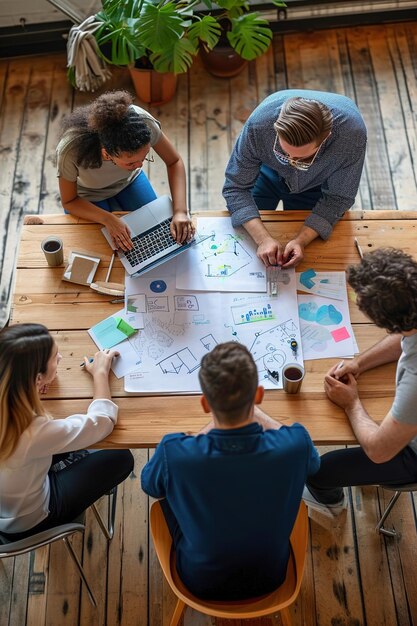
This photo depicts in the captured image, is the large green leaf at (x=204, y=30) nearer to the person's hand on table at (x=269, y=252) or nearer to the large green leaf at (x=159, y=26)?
the large green leaf at (x=159, y=26)

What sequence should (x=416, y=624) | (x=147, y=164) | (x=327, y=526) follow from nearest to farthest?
(x=416, y=624), (x=327, y=526), (x=147, y=164)

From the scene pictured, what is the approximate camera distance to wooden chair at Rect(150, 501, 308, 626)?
5.48 ft

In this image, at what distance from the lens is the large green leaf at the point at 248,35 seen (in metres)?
3.27

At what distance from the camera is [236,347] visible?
1.65m

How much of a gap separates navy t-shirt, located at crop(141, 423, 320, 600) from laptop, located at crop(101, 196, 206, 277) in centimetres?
76

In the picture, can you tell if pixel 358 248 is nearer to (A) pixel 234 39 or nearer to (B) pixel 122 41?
(A) pixel 234 39

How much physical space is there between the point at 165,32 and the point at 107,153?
1.10 m

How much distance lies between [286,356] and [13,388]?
838mm

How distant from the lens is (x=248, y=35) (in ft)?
10.8

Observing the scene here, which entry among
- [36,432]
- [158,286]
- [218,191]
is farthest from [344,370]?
[218,191]

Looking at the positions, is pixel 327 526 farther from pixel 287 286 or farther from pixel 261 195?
pixel 261 195

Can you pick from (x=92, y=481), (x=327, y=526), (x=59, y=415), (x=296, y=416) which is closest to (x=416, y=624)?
(x=327, y=526)

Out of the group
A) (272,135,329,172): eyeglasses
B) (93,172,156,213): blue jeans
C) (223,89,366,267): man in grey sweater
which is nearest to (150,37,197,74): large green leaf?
(93,172,156,213): blue jeans

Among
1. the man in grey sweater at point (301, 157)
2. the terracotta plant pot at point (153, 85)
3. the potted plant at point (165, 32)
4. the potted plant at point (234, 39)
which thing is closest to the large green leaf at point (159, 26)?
the potted plant at point (165, 32)
